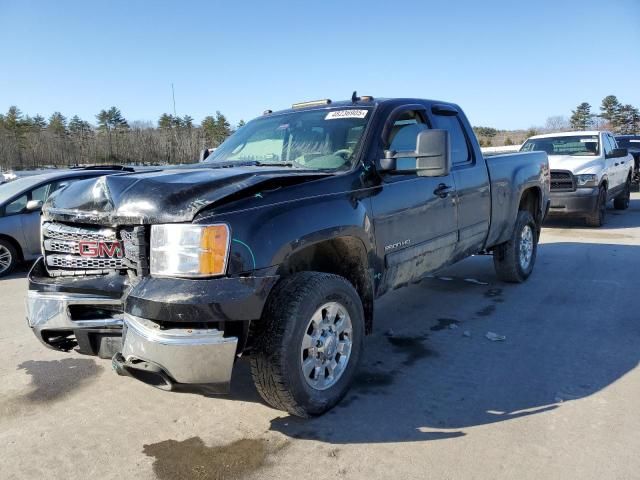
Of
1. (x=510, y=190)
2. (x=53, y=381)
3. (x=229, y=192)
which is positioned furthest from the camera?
(x=510, y=190)

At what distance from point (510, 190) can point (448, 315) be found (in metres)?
1.68

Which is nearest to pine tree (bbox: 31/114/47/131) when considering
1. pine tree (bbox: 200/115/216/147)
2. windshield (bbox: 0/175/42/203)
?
pine tree (bbox: 200/115/216/147)

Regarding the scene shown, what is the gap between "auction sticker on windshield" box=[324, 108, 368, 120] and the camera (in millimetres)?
4109

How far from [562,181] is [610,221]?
2134mm

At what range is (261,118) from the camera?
16.3ft

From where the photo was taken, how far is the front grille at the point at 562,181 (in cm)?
1070

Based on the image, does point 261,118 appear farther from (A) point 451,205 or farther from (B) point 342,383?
(B) point 342,383

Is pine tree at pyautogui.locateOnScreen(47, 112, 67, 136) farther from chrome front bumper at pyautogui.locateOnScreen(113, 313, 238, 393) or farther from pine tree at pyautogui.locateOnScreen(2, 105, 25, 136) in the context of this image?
chrome front bumper at pyautogui.locateOnScreen(113, 313, 238, 393)

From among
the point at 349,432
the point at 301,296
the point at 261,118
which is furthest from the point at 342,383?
the point at 261,118

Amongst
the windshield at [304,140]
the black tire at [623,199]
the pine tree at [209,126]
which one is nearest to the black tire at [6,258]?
the windshield at [304,140]

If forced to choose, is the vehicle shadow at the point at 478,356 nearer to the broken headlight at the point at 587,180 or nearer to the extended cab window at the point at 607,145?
the broken headlight at the point at 587,180

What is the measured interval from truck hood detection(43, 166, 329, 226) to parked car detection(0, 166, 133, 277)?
16.8ft

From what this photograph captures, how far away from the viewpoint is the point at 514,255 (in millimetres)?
6191

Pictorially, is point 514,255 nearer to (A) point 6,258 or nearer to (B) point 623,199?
(A) point 6,258
